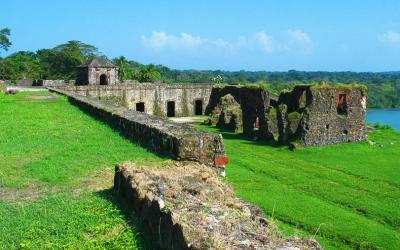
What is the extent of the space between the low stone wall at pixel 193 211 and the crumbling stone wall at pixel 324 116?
63.5 feet

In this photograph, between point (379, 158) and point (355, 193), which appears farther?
point (379, 158)

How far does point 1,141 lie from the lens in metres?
10.2

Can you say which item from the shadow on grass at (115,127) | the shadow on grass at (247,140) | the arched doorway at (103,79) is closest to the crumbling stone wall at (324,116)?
the shadow on grass at (247,140)

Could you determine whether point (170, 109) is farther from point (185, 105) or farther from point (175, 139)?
point (175, 139)

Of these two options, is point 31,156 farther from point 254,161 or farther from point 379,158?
point 379,158

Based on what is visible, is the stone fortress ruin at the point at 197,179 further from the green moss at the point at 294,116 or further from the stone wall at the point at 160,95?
the stone wall at the point at 160,95

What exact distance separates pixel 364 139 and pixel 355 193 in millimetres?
11947

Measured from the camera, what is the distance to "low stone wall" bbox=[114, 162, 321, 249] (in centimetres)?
375

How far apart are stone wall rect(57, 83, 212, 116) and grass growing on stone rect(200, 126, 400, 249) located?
1401cm

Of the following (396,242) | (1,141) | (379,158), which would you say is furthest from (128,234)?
(379,158)

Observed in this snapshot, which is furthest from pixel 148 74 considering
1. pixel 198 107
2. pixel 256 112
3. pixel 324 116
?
pixel 324 116

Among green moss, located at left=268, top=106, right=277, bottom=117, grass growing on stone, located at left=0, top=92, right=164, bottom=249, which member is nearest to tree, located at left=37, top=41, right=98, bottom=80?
green moss, located at left=268, top=106, right=277, bottom=117

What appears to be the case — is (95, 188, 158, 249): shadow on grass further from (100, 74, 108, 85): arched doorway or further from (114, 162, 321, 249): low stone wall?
(100, 74, 108, 85): arched doorway

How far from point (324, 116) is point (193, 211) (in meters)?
22.4
